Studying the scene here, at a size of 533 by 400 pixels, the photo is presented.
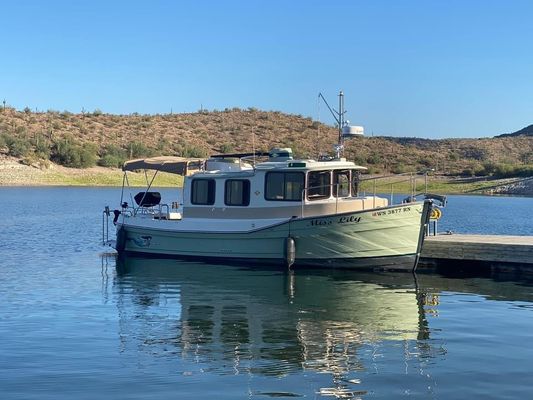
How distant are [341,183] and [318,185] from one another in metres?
0.78

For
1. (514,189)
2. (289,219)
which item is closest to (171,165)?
(289,219)

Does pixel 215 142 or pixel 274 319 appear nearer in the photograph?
pixel 274 319

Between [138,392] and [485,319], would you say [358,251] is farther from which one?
[138,392]

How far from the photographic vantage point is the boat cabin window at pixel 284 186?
891 inches

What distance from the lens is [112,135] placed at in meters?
97.8

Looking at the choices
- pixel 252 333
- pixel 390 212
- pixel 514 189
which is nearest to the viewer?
pixel 252 333

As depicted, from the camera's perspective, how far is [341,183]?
76.1 ft

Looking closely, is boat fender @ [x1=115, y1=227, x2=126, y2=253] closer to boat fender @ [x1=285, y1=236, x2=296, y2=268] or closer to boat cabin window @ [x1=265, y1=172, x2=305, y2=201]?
boat cabin window @ [x1=265, y1=172, x2=305, y2=201]

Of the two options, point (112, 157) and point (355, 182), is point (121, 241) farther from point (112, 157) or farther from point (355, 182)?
point (112, 157)

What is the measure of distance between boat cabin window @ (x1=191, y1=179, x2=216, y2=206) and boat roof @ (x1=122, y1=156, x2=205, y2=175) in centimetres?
78

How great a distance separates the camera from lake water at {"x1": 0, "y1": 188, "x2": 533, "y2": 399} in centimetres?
1075

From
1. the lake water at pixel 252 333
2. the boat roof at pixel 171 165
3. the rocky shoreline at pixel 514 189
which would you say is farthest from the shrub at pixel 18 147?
the lake water at pixel 252 333

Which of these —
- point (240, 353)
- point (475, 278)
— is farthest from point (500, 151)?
point (240, 353)

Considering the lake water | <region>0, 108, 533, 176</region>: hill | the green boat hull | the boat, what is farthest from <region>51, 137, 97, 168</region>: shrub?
the green boat hull
